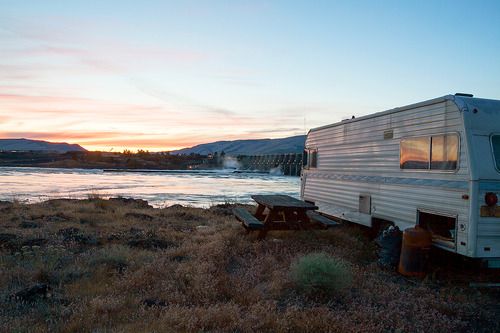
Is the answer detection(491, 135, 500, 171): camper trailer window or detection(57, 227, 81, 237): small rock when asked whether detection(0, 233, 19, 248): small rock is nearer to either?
detection(57, 227, 81, 237): small rock

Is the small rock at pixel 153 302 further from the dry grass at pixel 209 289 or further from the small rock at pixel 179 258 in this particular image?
the small rock at pixel 179 258

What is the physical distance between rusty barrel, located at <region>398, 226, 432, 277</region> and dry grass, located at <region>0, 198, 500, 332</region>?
0.80ft

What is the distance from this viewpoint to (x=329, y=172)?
12.5 meters

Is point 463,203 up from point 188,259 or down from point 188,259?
up

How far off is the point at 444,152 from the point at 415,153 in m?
0.84

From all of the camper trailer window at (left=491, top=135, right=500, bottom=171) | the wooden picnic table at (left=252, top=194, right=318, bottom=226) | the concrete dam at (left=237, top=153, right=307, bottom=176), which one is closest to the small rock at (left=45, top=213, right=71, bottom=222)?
the wooden picnic table at (left=252, top=194, right=318, bottom=226)

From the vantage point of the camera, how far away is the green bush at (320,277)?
6.38 metres

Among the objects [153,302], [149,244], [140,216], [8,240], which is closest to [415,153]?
[153,302]

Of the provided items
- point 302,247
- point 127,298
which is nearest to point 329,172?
point 302,247

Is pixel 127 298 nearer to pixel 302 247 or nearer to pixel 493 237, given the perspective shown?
pixel 302 247

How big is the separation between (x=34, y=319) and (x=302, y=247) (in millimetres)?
5221

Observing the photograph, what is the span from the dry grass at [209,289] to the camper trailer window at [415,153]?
1.82 metres

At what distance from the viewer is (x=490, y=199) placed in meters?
6.89

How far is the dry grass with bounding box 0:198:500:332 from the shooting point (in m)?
5.21
